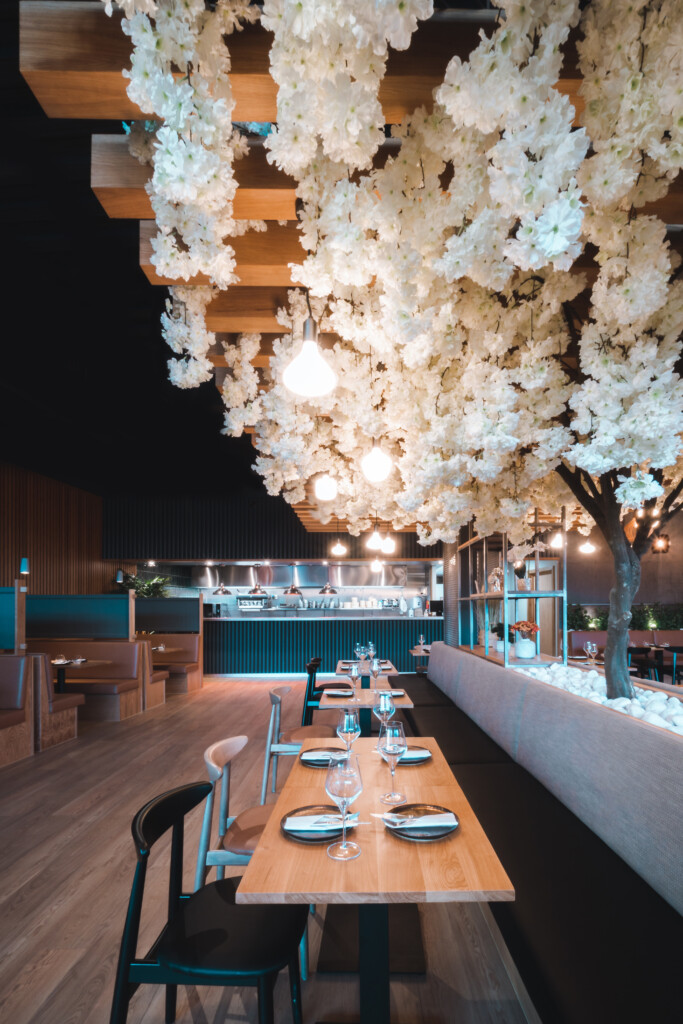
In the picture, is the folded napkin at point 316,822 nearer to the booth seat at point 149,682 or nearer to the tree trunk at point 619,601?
the tree trunk at point 619,601

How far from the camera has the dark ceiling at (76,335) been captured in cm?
359

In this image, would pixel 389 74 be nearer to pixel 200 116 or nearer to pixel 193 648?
pixel 200 116

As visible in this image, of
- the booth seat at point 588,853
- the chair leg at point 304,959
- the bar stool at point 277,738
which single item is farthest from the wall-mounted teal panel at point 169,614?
the chair leg at point 304,959

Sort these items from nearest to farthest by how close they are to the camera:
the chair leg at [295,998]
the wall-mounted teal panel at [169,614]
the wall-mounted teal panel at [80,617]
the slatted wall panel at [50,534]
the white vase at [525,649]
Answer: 1. the chair leg at [295,998]
2. the white vase at [525,649]
3. the wall-mounted teal panel at [80,617]
4. the slatted wall panel at [50,534]
5. the wall-mounted teal panel at [169,614]

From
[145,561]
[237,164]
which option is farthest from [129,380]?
[145,561]

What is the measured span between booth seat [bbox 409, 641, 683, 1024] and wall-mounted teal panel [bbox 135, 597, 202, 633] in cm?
834

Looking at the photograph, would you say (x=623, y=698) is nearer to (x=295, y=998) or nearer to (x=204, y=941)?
(x=295, y=998)

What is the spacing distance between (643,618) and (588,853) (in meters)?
9.38

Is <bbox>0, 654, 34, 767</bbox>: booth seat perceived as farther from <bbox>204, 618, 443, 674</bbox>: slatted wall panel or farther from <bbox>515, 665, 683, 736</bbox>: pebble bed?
<bbox>204, 618, 443, 674</bbox>: slatted wall panel

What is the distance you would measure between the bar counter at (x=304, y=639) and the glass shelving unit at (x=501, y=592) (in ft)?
7.50

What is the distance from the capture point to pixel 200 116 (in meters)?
1.67

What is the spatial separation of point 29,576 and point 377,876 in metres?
10.4

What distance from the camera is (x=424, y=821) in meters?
1.97

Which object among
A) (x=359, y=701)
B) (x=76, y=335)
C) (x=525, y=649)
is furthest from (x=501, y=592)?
(x=76, y=335)
